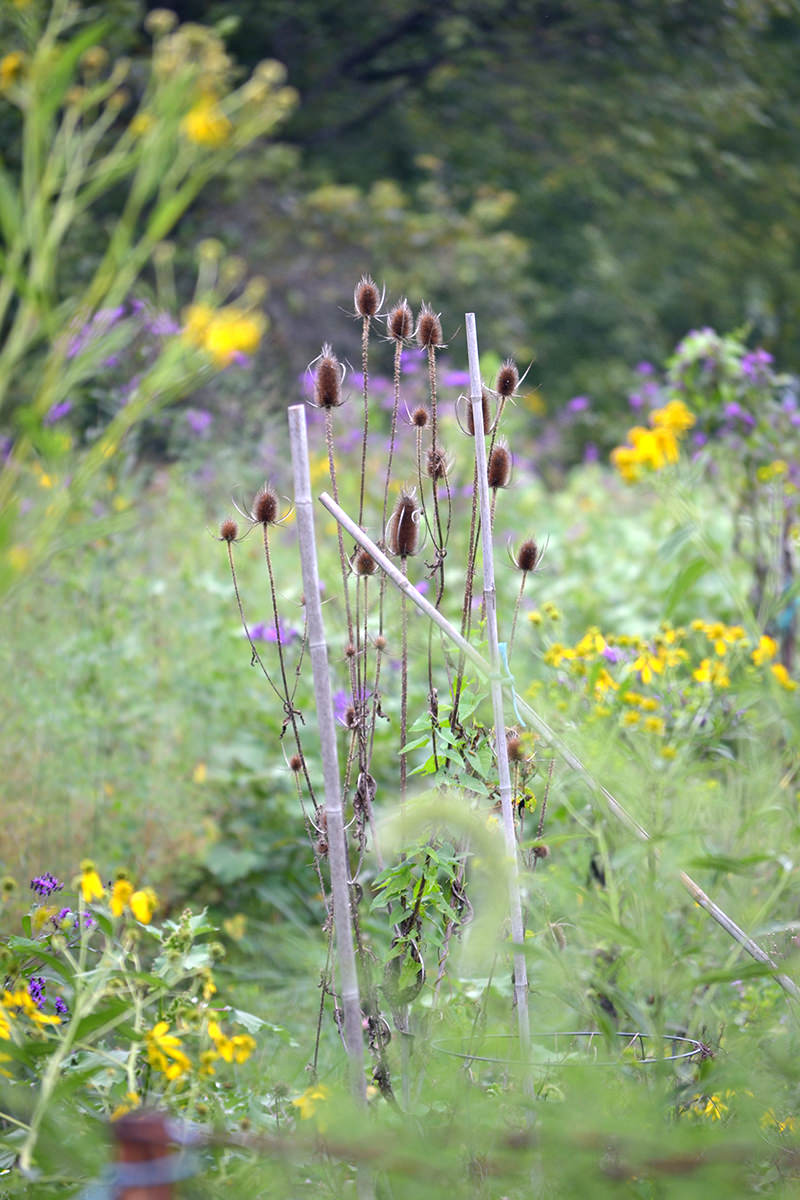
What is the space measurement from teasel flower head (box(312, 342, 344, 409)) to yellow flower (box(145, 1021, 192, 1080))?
2.81ft

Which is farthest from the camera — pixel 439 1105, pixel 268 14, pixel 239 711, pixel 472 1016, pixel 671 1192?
pixel 268 14

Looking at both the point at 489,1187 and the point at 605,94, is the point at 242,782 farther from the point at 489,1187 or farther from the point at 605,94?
the point at 605,94

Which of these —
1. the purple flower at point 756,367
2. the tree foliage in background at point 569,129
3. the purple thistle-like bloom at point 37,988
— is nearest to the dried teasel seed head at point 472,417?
the purple thistle-like bloom at point 37,988

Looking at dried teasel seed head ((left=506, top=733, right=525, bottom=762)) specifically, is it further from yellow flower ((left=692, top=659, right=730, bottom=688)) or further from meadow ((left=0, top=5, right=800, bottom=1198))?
yellow flower ((left=692, top=659, right=730, bottom=688))

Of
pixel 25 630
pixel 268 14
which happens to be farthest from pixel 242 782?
pixel 268 14

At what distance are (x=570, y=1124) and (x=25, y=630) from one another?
2.67 meters

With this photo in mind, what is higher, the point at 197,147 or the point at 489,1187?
the point at 197,147

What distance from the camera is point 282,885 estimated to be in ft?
10.8

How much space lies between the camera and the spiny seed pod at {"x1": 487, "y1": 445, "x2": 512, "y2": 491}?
1.72m

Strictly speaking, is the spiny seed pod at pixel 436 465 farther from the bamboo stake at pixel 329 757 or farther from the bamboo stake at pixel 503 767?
the bamboo stake at pixel 329 757

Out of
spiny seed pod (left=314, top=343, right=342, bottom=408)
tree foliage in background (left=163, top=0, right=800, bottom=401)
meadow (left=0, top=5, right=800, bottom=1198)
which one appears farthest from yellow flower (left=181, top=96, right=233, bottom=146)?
tree foliage in background (left=163, top=0, right=800, bottom=401)

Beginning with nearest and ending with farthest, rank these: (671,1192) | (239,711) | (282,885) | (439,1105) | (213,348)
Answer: (213,348)
(671,1192)
(439,1105)
(282,885)
(239,711)

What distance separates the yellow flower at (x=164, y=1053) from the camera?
Answer: 139 cm

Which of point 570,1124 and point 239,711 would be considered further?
point 239,711
